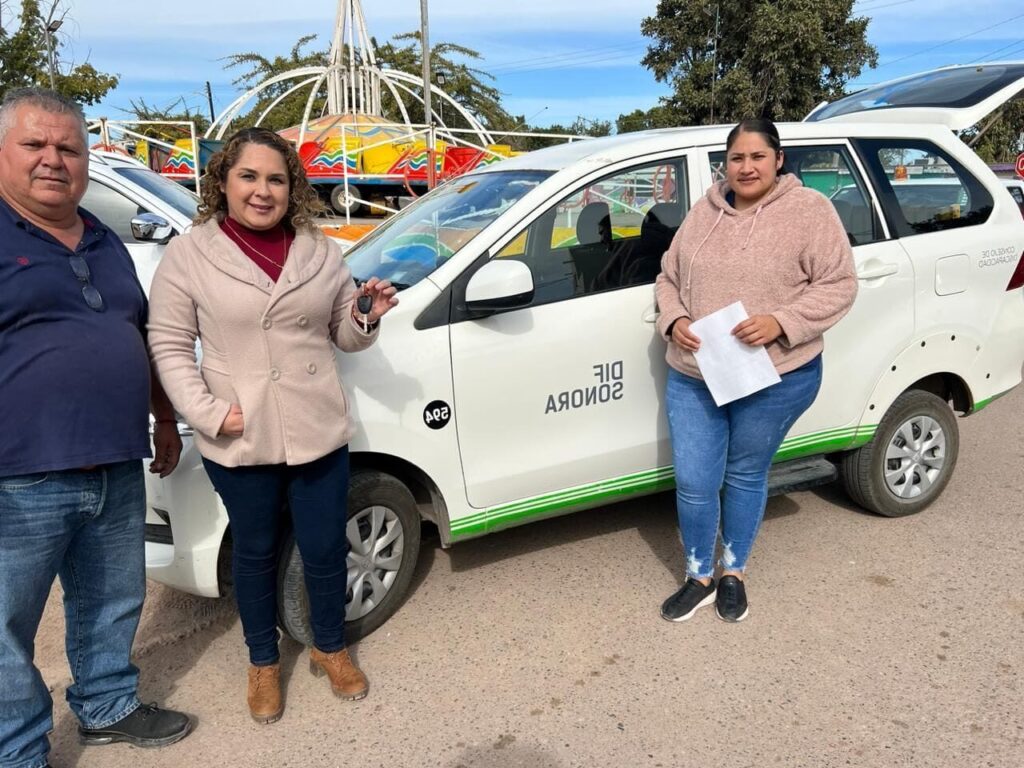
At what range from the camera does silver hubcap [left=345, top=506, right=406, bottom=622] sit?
3.12 meters

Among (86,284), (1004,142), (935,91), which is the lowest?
(86,284)

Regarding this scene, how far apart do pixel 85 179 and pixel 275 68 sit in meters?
36.4

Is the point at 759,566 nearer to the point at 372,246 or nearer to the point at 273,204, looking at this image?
the point at 372,246

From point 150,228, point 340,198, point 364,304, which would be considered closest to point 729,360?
point 364,304

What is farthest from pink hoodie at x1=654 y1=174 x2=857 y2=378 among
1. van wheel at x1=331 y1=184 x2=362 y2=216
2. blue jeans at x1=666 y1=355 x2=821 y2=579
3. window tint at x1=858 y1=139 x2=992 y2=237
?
van wheel at x1=331 y1=184 x2=362 y2=216

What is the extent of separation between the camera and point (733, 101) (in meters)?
28.9

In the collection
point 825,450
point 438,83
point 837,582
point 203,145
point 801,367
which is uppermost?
point 438,83

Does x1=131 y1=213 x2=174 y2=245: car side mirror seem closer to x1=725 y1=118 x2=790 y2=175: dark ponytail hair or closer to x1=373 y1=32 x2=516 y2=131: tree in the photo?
x1=725 y1=118 x2=790 y2=175: dark ponytail hair

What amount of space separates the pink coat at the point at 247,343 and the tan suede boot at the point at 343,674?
86 cm

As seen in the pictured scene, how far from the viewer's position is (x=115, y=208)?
605cm

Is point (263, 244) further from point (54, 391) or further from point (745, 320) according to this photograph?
point (745, 320)

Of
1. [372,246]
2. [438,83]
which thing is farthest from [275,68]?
[372,246]

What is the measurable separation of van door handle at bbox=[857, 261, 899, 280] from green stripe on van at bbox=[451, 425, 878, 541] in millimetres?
723

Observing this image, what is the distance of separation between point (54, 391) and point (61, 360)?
0.08m
